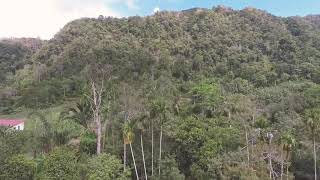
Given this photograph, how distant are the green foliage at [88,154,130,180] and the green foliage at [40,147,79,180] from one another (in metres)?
3.90

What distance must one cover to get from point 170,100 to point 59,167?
25823mm

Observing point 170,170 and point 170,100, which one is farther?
point 170,100

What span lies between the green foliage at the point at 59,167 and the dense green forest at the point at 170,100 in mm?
90

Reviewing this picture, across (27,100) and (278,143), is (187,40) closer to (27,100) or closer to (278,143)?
(27,100)

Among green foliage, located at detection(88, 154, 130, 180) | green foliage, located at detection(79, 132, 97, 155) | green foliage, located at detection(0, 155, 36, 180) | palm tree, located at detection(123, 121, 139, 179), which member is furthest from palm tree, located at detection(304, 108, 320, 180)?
green foliage, located at detection(0, 155, 36, 180)

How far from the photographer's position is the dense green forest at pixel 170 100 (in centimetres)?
4928

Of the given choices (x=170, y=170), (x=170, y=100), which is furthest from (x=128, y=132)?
(x=170, y=100)

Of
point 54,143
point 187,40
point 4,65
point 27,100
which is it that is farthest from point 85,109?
point 4,65

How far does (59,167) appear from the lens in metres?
43.2

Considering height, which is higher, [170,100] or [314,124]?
[170,100]

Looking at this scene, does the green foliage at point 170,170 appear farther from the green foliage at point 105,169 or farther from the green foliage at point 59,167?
the green foliage at point 59,167

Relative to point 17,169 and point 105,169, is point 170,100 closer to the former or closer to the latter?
point 105,169

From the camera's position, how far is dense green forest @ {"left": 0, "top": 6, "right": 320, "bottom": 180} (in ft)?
162

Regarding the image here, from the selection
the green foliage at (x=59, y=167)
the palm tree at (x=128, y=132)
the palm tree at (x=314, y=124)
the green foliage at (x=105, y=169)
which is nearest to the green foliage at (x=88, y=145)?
the green foliage at (x=105, y=169)
